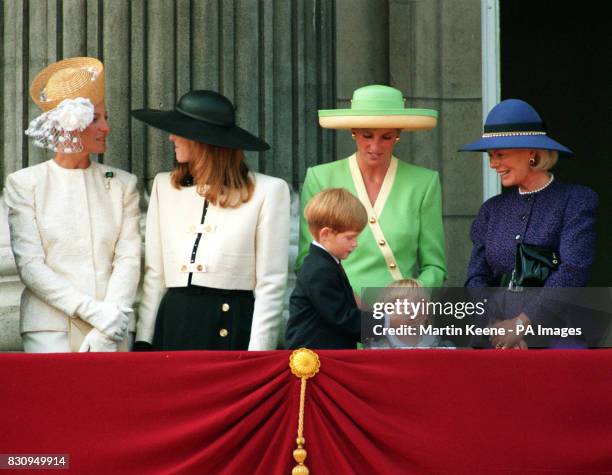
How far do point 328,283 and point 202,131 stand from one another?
986mm

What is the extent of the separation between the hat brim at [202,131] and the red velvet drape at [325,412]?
3.75ft

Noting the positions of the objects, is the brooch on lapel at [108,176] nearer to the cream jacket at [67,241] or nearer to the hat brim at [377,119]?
the cream jacket at [67,241]

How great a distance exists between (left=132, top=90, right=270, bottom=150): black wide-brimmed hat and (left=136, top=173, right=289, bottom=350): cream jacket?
7.6 inches

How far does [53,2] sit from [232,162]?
1.60 metres

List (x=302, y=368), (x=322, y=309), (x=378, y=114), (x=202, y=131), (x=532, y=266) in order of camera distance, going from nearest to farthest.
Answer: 1. (x=302, y=368)
2. (x=322, y=309)
3. (x=532, y=266)
4. (x=202, y=131)
5. (x=378, y=114)

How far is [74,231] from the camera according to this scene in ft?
25.3

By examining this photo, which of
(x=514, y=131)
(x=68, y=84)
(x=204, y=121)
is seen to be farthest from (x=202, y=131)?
(x=514, y=131)

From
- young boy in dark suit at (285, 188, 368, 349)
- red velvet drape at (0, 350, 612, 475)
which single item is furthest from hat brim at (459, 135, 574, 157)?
red velvet drape at (0, 350, 612, 475)

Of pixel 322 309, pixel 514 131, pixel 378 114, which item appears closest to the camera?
pixel 322 309

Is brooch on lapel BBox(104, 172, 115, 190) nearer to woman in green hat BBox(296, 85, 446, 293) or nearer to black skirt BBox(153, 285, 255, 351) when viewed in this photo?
black skirt BBox(153, 285, 255, 351)

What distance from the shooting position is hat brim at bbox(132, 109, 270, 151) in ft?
25.1

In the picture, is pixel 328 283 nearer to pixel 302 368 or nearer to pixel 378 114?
pixel 302 368

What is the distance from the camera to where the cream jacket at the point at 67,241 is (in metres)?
7.63

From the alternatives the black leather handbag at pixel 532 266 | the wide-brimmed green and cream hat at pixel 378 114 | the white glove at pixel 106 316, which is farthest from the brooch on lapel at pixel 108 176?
the black leather handbag at pixel 532 266
